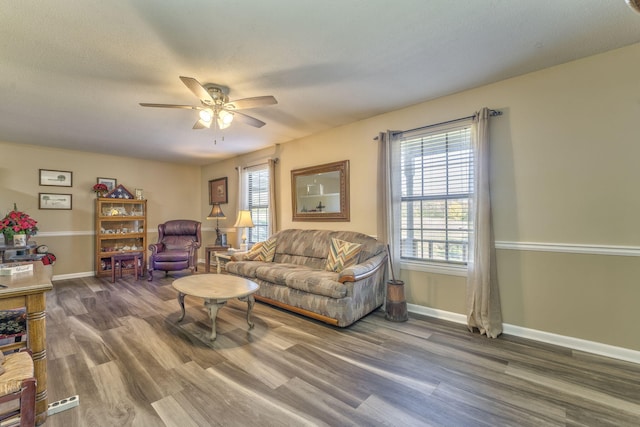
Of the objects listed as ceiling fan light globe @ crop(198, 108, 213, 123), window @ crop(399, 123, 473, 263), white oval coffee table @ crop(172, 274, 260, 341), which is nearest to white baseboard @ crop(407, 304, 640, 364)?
window @ crop(399, 123, 473, 263)

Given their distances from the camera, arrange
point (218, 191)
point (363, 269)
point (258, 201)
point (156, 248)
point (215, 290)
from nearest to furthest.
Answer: point (215, 290) < point (363, 269) < point (156, 248) < point (258, 201) < point (218, 191)

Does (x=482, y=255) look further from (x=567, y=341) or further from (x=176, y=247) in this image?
(x=176, y=247)

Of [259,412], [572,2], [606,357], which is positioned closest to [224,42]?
[572,2]

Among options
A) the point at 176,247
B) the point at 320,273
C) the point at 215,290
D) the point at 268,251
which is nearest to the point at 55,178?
the point at 176,247

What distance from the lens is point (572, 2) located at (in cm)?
178

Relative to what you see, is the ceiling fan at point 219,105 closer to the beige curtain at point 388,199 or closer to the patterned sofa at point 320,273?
the beige curtain at point 388,199

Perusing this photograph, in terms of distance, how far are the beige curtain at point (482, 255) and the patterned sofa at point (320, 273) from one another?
3.29ft

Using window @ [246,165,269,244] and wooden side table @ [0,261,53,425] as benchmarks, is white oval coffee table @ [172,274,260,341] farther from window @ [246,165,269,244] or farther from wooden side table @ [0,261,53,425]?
window @ [246,165,269,244]

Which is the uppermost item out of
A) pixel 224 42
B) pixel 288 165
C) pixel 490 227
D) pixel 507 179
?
pixel 224 42

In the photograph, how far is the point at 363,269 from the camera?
3039mm

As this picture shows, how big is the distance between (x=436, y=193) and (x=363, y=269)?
1258 mm

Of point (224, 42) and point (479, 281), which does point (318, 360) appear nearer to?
point (479, 281)

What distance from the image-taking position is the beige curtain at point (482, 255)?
2738 millimetres

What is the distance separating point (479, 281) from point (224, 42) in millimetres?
3185
